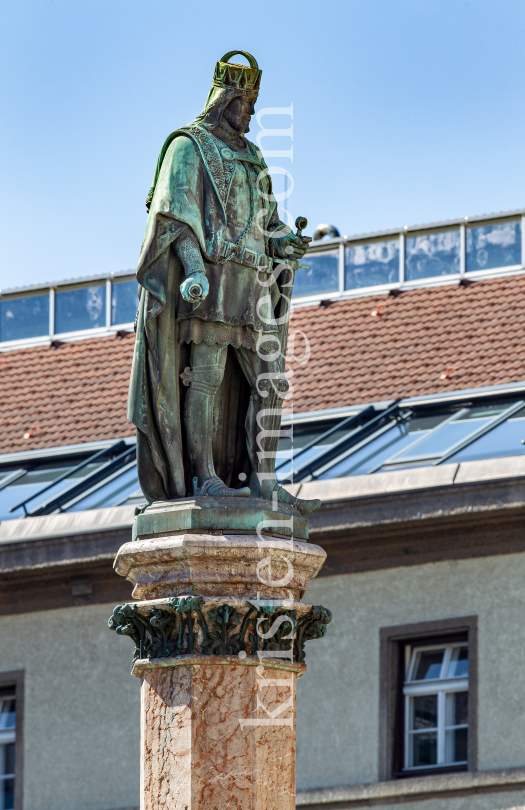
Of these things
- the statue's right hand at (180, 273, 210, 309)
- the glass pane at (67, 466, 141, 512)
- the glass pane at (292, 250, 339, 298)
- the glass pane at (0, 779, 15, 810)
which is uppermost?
the glass pane at (292, 250, 339, 298)

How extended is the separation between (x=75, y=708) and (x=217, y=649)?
1318cm

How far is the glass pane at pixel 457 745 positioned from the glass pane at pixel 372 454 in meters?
2.52

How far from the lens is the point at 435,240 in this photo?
89.2ft

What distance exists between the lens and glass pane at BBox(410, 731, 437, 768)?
2023cm

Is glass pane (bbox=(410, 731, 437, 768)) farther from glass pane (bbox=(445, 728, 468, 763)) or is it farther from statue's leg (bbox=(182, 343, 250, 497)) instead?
statue's leg (bbox=(182, 343, 250, 497))

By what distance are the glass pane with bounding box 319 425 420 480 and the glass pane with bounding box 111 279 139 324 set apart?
303 inches

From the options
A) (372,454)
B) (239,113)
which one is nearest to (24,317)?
(372,454)

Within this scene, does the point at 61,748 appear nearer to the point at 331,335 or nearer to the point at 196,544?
the point at 331,335

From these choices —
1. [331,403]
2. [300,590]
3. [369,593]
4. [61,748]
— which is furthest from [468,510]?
[300,590]

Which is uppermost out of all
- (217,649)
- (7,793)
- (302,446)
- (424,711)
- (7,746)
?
(302,446)

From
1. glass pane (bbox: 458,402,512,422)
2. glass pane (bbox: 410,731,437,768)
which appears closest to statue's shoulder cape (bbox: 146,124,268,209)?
glass pane (bbox: 410,731,437,768)

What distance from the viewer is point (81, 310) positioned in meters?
29.4

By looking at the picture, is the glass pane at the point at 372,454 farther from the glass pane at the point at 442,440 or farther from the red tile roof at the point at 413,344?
the red tile roof at the point at 413,344

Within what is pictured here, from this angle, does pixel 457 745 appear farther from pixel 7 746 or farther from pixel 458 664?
pixel 7 746
